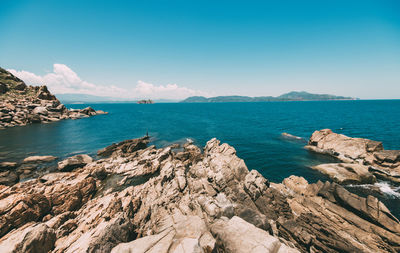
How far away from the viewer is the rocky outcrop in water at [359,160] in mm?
24094

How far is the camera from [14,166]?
26344mm

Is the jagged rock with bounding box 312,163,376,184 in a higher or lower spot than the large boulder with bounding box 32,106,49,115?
lower

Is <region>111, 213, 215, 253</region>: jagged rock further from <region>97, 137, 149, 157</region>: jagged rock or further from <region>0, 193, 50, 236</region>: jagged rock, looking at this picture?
<region>97, 137, 149, 157</region>: jagged rock

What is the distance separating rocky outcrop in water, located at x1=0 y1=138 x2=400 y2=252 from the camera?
962cm

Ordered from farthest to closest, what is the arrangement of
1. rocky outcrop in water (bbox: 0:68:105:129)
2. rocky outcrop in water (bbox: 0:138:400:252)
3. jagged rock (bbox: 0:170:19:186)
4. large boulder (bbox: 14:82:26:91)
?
large boulder (bbox: 14:82:26:91)
rocky outcrop in water (bbox: 0:68:105:129)
jagged rock (bbox: 0:170:19:186)
rocky outcrop in water (bbox: 0:138:400:252)

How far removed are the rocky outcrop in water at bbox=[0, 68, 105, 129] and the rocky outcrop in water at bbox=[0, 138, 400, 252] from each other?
74.9m

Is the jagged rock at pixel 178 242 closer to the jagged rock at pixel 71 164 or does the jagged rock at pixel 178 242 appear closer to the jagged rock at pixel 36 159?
the jagged rock at pixel 71 164

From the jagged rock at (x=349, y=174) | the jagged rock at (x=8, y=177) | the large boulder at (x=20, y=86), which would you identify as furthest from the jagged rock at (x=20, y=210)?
the large boulder at (x=20, y=86)

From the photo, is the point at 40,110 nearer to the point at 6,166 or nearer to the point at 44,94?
the point at 44,94

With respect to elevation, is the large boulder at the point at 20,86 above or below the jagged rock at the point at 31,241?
above

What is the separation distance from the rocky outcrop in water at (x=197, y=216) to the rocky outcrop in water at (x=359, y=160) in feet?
38.1

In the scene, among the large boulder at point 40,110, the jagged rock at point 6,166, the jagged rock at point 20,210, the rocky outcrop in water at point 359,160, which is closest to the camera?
the jagged rock at point 20,210

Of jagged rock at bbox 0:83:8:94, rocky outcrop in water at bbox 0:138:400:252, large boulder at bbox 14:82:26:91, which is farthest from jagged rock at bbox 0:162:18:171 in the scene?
large boulder at bbox 14:82:26:91

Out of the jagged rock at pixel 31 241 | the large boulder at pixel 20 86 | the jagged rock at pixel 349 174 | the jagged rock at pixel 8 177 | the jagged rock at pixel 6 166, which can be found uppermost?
the large boulder at pixel 20 86
